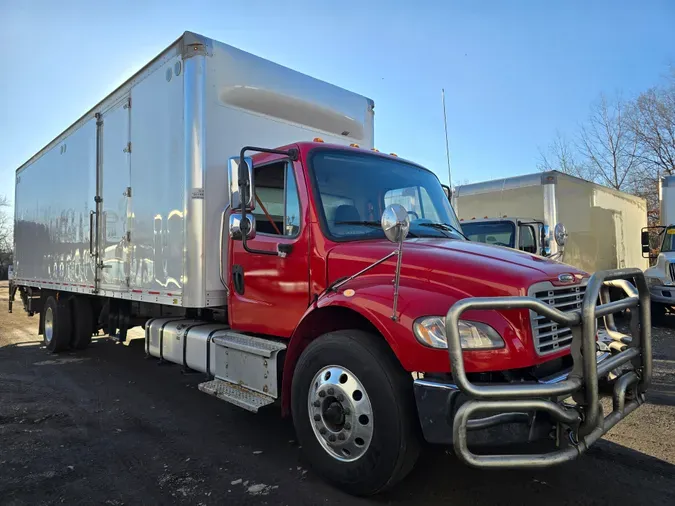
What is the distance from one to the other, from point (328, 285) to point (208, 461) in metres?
1.70

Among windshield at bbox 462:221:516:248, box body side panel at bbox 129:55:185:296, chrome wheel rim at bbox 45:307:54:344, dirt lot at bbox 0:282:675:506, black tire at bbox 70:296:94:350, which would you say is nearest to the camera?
dirt lot at bbox 0:282:675:506

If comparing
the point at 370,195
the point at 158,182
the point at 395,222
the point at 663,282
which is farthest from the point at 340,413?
the point at 663,282

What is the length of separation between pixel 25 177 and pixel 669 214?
1470 centimetres

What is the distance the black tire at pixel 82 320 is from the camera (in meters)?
8.22

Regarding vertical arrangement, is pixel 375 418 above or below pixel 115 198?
below

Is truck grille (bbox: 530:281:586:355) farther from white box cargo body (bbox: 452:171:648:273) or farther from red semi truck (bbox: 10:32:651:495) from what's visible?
white box cargo body (bbox: 452:171:648:273)

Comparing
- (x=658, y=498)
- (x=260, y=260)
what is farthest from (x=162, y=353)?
(x=658, y=498)

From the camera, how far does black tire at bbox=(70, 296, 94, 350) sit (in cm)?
822

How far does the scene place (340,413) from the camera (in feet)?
10.3

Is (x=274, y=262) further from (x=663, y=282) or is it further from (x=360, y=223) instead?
(x=663, y=282)

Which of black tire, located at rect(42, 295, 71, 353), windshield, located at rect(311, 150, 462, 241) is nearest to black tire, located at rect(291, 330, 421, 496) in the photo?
windshield, located at rect(311, 150, 462, 241)

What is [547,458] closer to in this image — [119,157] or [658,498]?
[658,498]

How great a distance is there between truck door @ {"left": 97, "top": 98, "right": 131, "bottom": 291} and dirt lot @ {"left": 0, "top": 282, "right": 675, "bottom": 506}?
1.51m

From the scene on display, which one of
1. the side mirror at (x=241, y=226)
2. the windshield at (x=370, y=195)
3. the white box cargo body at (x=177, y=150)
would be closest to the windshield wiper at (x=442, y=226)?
the windshield at (x=370, y=195)
